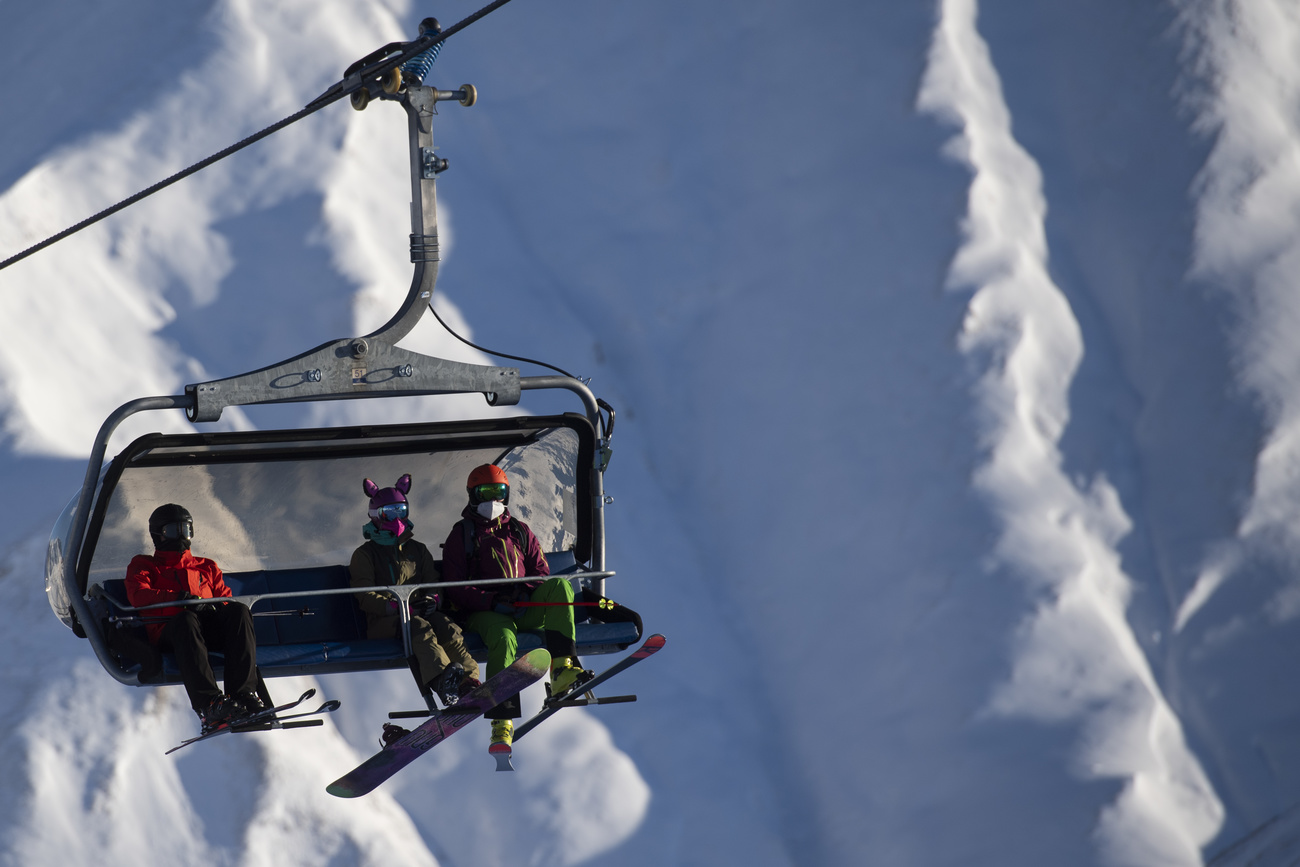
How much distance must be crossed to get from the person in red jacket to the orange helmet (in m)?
1.16

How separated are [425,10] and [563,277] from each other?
3.59 metres

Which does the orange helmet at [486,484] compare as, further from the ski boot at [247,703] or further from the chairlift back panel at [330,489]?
the ski boot at [247,703]

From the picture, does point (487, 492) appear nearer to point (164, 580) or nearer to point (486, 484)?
point (486, 484)

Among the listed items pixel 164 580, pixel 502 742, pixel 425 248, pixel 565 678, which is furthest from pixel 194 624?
pixel 425 248

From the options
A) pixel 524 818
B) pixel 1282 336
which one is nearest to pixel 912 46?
pixel 1282 336

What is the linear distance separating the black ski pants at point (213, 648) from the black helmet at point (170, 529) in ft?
1.15

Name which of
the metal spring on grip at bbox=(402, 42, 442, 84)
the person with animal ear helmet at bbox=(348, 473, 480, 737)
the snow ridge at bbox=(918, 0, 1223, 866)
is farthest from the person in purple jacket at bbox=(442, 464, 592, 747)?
the snow ridge at bbox=(918, 0, 1223, 866)

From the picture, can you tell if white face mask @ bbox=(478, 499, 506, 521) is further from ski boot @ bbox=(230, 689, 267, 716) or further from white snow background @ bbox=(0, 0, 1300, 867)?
white snow background @ bbox=(0, 0, 1300, 867)

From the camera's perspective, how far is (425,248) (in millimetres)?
5895

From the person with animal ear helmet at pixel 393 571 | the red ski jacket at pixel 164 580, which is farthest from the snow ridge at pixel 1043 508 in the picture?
the red ski jacket at pixel 164 580

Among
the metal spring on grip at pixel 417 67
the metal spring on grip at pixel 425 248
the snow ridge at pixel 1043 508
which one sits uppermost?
the metal spring on grip at pixel 417 67

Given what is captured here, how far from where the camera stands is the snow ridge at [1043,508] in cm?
1434

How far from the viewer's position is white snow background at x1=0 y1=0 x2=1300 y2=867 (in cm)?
1420

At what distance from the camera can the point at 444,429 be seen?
20.3ft
